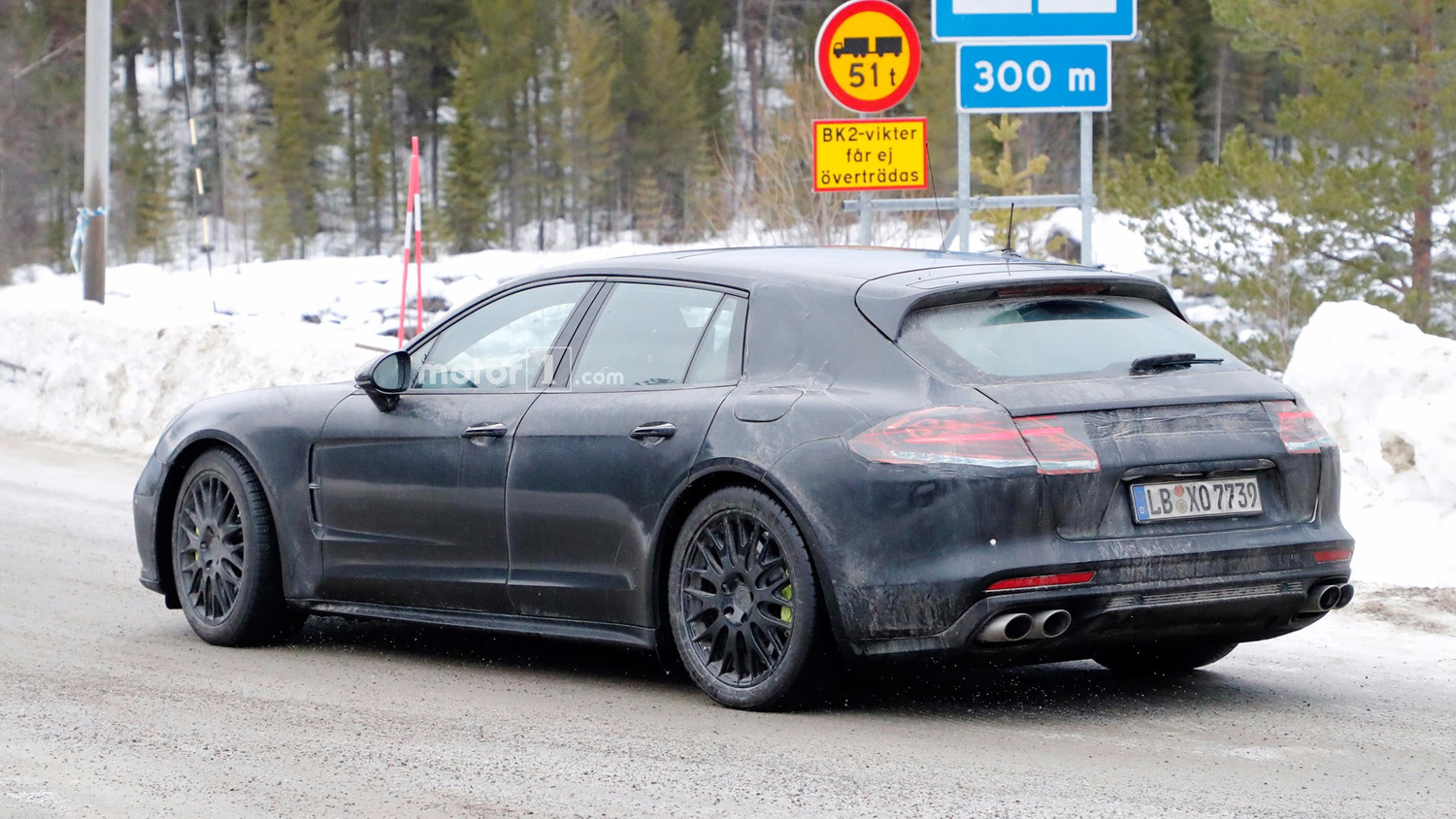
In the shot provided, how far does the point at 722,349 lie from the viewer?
5695mm

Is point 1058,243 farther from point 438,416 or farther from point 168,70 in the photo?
point 168,70

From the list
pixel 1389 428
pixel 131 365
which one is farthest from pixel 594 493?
pixel 131 365

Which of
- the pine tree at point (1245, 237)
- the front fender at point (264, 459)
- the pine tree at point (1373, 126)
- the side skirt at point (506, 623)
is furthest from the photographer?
the pine tree at point (1245, 237)

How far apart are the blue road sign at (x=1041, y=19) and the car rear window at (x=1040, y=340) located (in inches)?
257

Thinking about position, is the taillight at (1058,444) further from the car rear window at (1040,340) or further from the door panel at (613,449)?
the door panel at (613,449)

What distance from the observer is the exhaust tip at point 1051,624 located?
5.04 metres

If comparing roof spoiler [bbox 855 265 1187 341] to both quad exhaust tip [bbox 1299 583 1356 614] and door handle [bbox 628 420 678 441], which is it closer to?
door handle [bbox 628 420 678 441]

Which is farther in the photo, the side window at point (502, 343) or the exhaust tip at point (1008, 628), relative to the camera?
the side window at point (502, 343)

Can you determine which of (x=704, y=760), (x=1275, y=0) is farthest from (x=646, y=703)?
(x=1275, y=0)

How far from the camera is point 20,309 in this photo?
658 inches

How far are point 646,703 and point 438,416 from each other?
4.38ft

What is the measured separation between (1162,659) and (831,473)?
5.69 ft

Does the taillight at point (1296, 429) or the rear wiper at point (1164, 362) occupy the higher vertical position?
the rear wiper at point (1164, 362)

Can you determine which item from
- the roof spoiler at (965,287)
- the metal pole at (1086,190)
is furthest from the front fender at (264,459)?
the metal pole at (1086,190)
